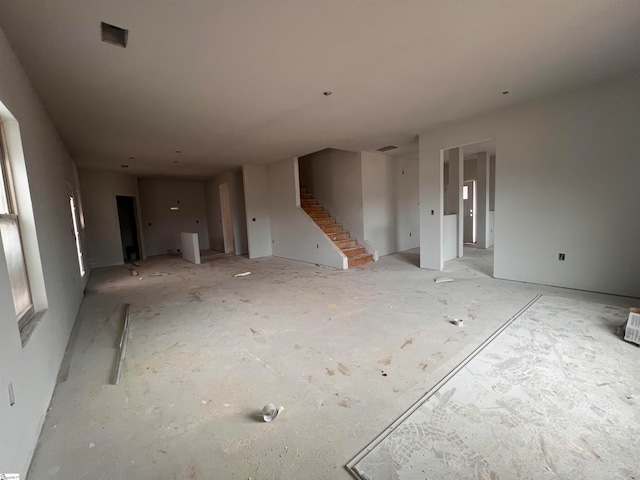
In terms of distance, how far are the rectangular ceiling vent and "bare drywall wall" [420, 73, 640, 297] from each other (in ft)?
15.5

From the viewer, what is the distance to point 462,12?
6.63 ft

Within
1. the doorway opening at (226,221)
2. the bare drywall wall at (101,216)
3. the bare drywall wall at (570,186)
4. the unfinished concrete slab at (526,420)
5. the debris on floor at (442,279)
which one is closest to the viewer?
the unfinished concrete slab at (526,420)

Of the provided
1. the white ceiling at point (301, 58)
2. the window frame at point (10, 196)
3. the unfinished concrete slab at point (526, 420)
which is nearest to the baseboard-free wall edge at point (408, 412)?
the unfinished concrete slab at point (526, 420)

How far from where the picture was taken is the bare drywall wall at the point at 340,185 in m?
6.82

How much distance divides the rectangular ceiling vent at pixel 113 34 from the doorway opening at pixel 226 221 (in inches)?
272

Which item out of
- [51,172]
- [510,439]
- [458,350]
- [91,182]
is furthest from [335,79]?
[91,182]

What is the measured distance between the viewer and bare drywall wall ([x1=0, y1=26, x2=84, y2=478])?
4.23 feet

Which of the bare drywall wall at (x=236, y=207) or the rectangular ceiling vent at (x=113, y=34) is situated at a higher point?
the rectangular ceiling vent at (x=113, y=34)

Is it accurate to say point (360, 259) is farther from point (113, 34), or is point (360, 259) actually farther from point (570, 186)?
point (113, 34)

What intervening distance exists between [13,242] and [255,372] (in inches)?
78.6

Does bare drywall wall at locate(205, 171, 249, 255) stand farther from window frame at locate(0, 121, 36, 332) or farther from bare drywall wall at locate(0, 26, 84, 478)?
window frame at locate(0, 121, 36, 332)

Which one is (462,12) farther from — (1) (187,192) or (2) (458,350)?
(1) (187,192)

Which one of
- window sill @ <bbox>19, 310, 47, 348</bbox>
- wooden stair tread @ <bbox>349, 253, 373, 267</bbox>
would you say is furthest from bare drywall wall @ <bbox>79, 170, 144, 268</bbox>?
wooden stair tread @ <bbox>349, 253, 373, 267</bbox>

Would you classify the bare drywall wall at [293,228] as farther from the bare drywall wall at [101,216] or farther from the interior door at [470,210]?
the interior door at [470,210]
